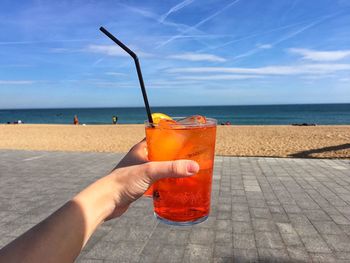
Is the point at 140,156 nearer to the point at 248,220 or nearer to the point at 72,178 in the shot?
the point at 248,220

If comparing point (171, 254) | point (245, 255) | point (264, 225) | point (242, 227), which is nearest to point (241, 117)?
point (264, 225)

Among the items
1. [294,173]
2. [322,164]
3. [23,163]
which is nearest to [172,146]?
[294,173]

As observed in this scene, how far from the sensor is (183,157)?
1314 mm

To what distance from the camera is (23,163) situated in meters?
9.06

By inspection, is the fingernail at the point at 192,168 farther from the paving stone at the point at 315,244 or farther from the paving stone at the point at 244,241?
the paving stone at the point at 315,244

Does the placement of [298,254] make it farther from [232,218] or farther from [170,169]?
[170,169]

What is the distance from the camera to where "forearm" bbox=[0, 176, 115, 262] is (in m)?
1.00

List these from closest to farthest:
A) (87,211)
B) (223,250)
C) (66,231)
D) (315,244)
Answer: (66,231)
(87,211)
(223,250)
(315,244)

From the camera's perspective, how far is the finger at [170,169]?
49.4 inches

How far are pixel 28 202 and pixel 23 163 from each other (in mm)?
4161

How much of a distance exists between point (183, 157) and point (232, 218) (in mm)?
3478

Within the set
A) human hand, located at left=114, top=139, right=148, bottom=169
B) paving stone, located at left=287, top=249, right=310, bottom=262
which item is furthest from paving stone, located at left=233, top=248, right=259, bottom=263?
human hand, located at left=114, top=139, right=148, bottom=169

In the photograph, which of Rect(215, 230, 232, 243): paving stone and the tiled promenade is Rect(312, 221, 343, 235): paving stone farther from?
Rect(215, 230, 232, 243): paving stone

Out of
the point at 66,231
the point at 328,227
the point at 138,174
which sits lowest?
the point at 328,227
